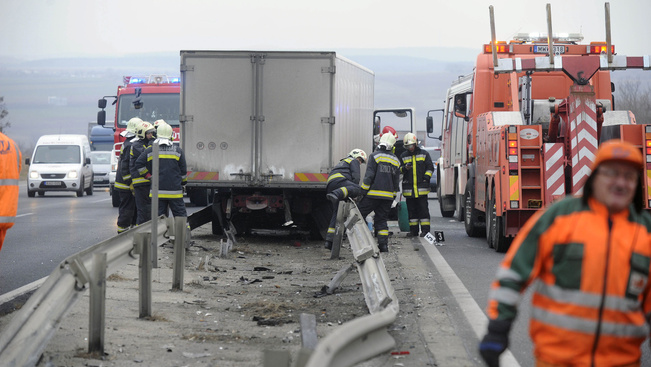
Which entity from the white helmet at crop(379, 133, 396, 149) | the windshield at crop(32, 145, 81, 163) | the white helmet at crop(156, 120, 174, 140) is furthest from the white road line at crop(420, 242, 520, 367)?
the windshield at crop(32, 145, 81, 163)

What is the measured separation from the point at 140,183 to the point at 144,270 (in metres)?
6.25

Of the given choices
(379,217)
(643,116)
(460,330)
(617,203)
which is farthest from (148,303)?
(643,116)

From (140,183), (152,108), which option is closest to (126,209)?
(140,183)

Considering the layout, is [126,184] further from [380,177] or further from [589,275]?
[589,275]

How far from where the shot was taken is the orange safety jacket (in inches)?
148

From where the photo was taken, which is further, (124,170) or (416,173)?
(416,173)

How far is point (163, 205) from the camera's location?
14.6 m

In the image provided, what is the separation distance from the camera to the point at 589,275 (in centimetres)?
378

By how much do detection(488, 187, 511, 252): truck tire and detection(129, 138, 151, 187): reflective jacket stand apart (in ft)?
16.4

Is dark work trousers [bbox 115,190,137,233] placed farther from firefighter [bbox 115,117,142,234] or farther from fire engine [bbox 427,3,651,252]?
fire engine [bbox 427,3,651,252]

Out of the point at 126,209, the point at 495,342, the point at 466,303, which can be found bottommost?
the point at 466,303

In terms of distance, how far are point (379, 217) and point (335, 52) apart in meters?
2.89

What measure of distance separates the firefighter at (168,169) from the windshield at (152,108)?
11.1 meters

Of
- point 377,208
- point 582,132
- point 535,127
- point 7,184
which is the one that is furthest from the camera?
point 377,208
